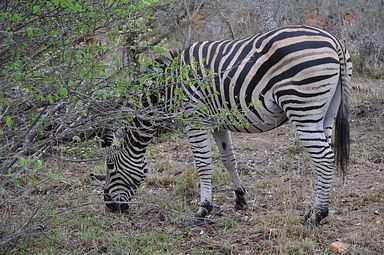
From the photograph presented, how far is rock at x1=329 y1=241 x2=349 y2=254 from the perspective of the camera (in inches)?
197

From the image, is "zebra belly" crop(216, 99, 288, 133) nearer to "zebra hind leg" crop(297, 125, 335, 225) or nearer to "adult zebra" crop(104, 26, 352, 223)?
"adult zebra" crop(104, 26, 352, 223)

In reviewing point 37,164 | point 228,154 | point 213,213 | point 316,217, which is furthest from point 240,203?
point 37,164

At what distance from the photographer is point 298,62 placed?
5301 millimetres

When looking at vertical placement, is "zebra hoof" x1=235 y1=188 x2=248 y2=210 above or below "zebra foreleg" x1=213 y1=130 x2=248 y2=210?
below

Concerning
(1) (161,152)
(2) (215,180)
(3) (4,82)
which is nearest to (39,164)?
(3) (4,82)

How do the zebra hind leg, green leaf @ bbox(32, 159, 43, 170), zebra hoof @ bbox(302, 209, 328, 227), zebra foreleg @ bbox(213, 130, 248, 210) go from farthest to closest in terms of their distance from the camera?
zebra foreleg @ bbox(213, 130, 248, 210)
zebra hoof @ bbox(302, 209, 328, 227)
the zebra hind leg
green leaf @ bbox(32, 159, 43, 170)

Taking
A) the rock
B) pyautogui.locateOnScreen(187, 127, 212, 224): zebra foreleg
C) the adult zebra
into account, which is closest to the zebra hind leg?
the adult zebra

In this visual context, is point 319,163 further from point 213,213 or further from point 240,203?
point 213,213

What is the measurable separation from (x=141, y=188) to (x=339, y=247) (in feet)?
8.65

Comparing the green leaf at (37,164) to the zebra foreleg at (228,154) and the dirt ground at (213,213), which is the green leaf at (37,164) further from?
the zebra foreleg at (228,154)

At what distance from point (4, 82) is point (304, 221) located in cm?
311

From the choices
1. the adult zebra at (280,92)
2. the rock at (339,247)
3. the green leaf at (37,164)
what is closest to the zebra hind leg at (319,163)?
the adult zebra at (280,92)

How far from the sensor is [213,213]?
6.16 m

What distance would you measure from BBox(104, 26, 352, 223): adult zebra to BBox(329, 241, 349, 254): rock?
49cm
